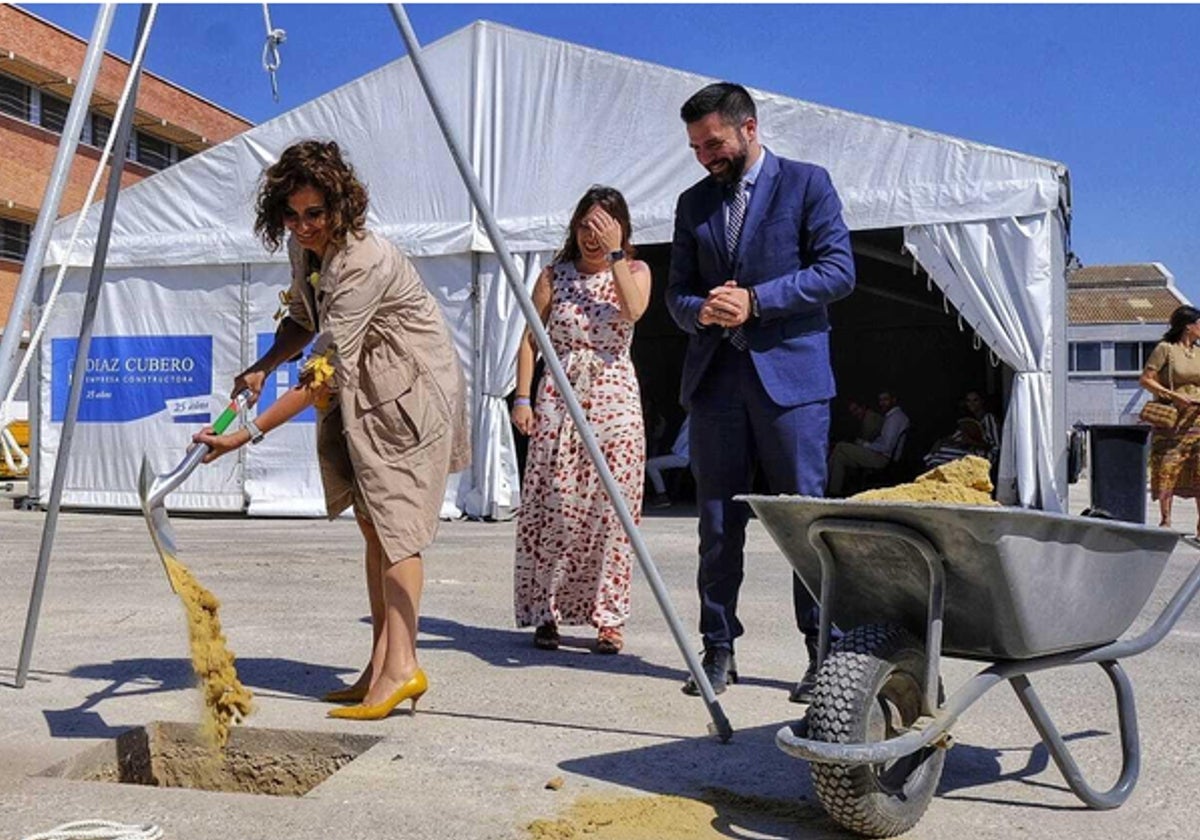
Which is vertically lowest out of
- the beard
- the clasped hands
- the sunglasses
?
the clasped hands

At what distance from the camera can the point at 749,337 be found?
402 cm

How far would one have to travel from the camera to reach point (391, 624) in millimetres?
3799

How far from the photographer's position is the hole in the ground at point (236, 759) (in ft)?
11.6

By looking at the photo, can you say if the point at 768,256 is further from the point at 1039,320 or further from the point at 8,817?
the point at 1039,320

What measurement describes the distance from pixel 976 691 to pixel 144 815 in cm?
185

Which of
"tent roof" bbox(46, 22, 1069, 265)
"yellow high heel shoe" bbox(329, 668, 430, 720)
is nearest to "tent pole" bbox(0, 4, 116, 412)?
"yellow high heel shoe" bbox(329, 668, 430, 720)

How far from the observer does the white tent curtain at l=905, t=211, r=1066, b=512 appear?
1098 cm

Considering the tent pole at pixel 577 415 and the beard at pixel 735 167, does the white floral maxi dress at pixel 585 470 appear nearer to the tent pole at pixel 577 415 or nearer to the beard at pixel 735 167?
the beard at pixel 735 167

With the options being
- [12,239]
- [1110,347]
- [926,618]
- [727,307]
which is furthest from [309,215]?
[1110,347]

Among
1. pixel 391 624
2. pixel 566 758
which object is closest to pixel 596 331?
pixel 391 624

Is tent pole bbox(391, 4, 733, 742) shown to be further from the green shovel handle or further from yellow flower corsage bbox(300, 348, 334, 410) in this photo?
the green shovel handle

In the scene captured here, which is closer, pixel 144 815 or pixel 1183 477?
pixel 144 815

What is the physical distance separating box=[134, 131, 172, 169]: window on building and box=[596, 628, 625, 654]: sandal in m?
35.8

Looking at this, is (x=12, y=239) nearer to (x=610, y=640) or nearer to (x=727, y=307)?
(x=610, y=640)
